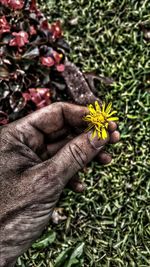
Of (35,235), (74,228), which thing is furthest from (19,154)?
(74,228)

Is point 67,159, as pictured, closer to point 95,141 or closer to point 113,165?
point 95,141

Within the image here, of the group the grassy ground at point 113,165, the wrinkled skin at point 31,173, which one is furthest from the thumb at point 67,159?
the grassy ground at point 113,165

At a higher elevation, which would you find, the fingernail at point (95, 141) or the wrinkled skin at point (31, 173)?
the fingernail at point (95, 141)

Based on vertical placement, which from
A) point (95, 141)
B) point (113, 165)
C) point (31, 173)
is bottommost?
point (113, 165)

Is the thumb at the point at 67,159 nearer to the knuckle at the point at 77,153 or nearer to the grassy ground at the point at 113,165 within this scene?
the knuckle at the point at 77,153

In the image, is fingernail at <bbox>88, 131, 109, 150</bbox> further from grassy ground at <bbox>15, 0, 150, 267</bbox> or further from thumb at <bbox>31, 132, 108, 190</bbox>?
grassy ground at <bbox>15, 0, 150, 267</bbox>

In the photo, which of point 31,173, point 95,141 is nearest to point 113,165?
point 95,141
